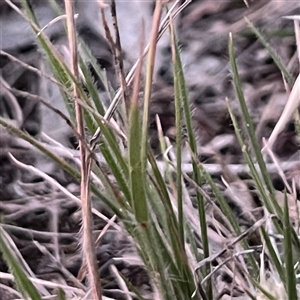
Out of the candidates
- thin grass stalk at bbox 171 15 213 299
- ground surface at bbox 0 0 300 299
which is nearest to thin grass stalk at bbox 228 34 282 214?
thin grass stalk at bbox 171 15 213 299

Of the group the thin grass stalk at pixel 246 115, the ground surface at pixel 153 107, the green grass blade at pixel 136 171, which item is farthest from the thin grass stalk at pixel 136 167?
the ground surface at pixel 153 107

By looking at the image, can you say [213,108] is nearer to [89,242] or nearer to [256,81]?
[256,81]

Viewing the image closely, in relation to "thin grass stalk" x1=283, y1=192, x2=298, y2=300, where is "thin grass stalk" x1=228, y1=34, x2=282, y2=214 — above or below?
above

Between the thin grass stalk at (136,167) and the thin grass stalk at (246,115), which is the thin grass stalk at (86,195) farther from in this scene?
the thin grass stalk at (246,115)

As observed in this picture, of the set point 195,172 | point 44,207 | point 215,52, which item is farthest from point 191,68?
point 195,172

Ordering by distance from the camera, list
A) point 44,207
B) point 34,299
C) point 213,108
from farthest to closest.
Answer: point 213,108 < point 44,207 < point 34,299

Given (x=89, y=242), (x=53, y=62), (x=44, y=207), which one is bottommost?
(x=44, y=207)

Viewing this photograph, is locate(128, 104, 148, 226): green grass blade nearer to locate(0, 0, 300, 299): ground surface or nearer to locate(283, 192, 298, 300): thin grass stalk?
locate(283, 192, 298, 300): thin grass stalk

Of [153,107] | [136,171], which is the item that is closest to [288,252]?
[136,171]
